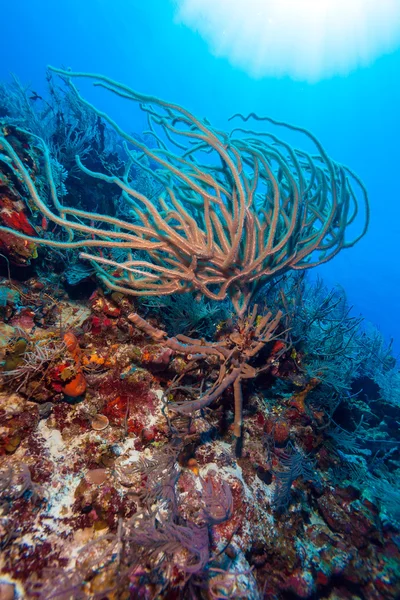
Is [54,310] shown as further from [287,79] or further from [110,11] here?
[110,11]

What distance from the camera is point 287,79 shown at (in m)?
68.2

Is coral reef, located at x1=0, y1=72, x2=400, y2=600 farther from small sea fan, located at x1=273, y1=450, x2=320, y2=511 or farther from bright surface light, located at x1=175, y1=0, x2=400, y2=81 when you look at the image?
bright surface light, located at x1=175, y1=0, x2=400, y2=81

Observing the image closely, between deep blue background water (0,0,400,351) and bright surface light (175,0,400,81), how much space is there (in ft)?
15.5

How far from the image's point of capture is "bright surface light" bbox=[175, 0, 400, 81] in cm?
4212

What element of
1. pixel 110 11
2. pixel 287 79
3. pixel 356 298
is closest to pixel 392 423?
pixel 356 298

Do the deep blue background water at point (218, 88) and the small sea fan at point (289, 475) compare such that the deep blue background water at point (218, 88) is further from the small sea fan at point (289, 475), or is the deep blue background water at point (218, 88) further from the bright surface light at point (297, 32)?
the small sea fan at point (289, 475)

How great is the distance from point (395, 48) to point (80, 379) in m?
70.6

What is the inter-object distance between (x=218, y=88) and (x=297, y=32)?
121ft

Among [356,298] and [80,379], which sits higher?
[356,298]

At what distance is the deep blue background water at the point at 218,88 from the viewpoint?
211 feet

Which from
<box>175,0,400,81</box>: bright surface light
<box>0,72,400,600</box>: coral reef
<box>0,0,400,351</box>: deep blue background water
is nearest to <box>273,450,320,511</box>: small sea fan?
<box>0,72,400,600</box>: coral reef

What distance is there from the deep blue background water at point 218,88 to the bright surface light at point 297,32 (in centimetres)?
472

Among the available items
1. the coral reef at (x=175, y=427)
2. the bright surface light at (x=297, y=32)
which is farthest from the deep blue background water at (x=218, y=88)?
the coral reef at (x=175, y=427)

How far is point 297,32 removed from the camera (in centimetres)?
5109
